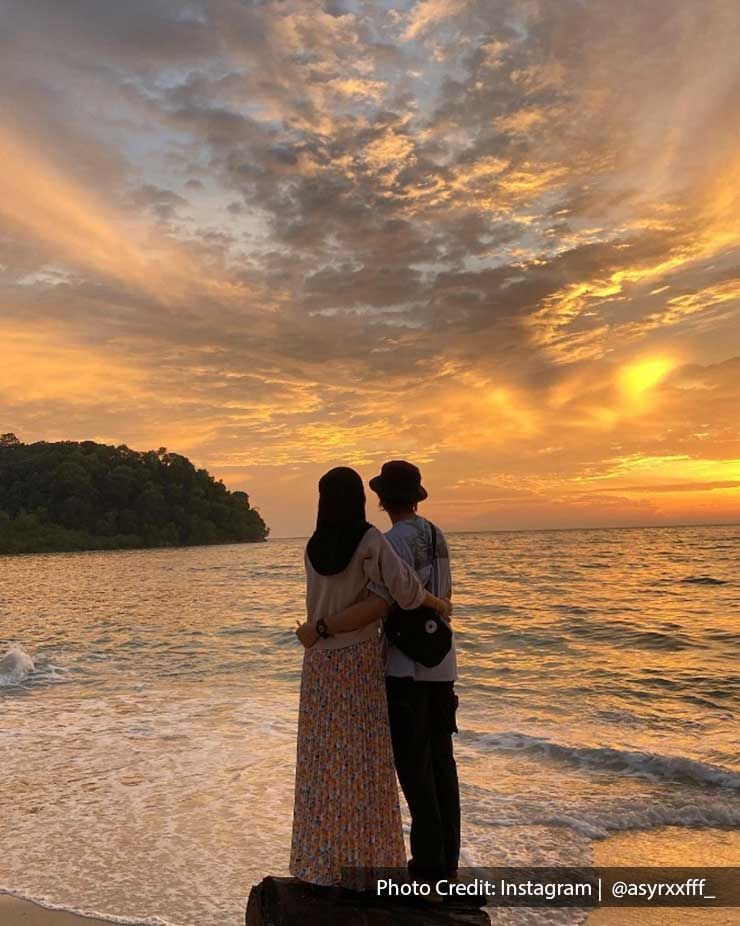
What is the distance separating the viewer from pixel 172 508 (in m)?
137

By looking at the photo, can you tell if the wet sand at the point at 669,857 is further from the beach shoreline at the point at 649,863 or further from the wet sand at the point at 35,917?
the wet sand at the point at 35,917

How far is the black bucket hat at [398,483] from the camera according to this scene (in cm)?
396

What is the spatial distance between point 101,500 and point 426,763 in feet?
436

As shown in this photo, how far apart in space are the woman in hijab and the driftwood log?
78 millimetres

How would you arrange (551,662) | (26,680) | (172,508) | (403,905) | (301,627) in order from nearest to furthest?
(403,905) < (301,627) < (26,680) < (551,662) < (172,508)

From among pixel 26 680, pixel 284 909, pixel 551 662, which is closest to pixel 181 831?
pixel 284 909

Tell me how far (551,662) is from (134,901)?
1153 centimetres

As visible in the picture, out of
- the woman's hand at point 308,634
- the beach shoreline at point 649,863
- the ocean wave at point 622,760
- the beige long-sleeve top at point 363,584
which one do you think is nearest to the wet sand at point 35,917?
the beach shoreline at point 649,863

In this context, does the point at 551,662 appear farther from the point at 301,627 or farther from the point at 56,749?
the point at 301,627

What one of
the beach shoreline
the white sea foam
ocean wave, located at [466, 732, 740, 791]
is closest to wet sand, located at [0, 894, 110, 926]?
the beach shoreline

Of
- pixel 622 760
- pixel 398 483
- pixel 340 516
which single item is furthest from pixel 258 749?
pixel 340 516

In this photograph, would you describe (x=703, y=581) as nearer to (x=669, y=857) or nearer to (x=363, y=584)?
(x=669, y=857)

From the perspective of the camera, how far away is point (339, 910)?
337 centimetres

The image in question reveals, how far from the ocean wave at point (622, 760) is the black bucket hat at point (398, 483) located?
5446 millimetres
